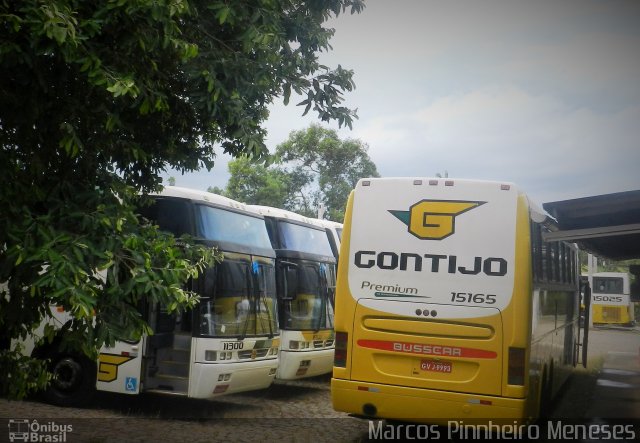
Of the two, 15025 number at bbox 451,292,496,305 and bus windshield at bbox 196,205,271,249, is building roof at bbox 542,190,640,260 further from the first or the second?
bus windshield at bbox 196,205,271,249

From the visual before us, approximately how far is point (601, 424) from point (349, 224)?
223 inches

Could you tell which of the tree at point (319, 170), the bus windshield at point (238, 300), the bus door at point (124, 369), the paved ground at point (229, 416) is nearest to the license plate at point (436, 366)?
the paved ground at point (229, 416)

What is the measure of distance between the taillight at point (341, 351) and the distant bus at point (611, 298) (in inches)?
1596

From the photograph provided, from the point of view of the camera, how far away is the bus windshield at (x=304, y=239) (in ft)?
44.5

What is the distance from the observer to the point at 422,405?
312 inches

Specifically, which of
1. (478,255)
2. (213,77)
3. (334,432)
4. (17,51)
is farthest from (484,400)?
(17,51)

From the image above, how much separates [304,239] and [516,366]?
692 cm

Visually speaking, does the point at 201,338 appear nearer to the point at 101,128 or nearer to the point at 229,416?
the point at 229,416

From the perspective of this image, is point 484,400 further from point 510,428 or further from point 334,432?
point 334,432

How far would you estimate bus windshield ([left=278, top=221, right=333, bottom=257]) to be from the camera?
534 inches

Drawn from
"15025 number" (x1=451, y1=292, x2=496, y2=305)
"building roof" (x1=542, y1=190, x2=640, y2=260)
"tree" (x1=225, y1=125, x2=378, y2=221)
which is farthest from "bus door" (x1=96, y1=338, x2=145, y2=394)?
"tree" (x1=225, y1=125, x2=378, y2=221)

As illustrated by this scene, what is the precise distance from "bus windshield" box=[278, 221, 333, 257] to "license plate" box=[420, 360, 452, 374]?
229 inches

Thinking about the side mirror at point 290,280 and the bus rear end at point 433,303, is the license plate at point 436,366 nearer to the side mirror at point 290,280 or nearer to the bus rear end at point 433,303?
the bus rear end at point 433,303

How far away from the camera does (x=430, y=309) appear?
8.11 metres
